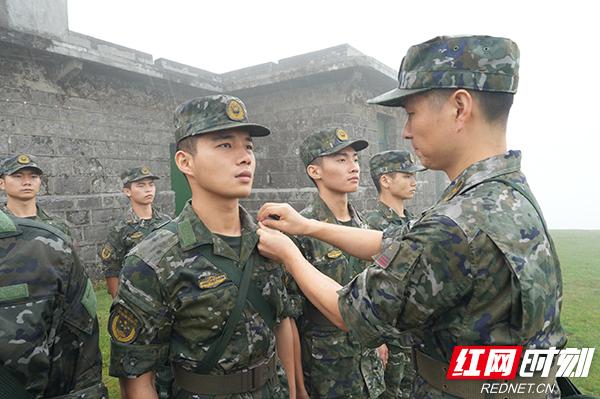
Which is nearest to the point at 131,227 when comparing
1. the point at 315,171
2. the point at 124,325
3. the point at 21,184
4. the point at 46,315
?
the point at 21,184

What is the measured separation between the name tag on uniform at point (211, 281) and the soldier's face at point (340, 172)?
192 centimetres

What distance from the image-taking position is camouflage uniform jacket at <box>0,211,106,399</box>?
154 centimetres

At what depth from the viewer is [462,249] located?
1.52m

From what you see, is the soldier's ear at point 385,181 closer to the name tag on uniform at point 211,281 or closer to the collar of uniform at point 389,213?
the collar of uniform at point 389,213

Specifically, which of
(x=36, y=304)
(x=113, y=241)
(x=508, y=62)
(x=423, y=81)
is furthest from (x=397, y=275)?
(x=113, y=241)

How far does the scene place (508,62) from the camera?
1.74m

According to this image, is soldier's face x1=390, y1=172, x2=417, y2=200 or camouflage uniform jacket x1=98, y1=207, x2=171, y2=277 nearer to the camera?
soldier's face x1=390, y1=172, x2=417, y2=200

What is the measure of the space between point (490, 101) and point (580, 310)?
7.15m

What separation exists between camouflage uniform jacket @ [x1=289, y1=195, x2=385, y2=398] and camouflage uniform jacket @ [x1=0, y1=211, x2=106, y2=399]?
1.67 meters

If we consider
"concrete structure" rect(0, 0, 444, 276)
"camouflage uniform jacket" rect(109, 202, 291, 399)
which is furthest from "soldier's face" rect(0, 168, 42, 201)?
"camouflage uniform jacket" rect(109, 202, 291, 399)

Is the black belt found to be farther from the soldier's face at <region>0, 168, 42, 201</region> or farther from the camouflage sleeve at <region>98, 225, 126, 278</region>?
the soldier's face at <region>0, 168, 42, 201</region>

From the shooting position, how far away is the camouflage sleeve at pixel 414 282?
5.03 feet

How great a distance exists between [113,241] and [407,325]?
214 inches

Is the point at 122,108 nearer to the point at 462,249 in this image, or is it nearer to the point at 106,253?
the point at 106,253
